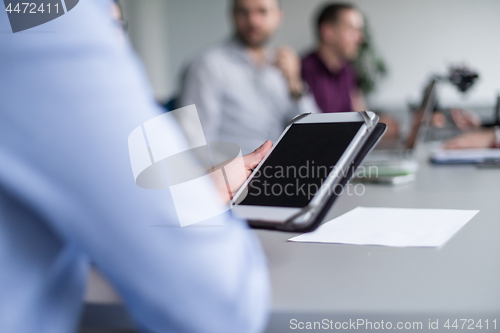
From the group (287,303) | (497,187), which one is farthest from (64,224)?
(497,187)

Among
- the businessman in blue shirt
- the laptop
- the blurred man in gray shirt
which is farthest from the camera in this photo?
the blurred man in gray shirt

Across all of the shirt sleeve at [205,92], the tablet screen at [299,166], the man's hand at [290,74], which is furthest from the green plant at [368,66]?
the tablet screen at [299,166]

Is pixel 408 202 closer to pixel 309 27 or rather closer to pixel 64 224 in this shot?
pixel 64 224

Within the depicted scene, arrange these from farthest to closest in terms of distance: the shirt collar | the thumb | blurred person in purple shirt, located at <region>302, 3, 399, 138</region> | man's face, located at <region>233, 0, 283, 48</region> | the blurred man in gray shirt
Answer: blurred person in purple shirt, located at <region>302, 3, 399, 138</region> → man's face, located at <region>233, 0, 283, 48</region> → the shirt collar → the blurred man in gray shirt → the thumb

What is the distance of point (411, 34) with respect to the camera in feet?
11.0

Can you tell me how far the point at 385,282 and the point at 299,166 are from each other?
117mm

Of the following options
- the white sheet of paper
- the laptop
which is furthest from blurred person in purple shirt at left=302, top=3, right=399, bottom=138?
the white sheet of paper

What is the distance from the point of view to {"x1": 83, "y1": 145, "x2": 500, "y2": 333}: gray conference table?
0.29 m

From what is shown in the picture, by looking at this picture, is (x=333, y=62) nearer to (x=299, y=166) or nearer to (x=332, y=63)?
(x=332, y=63)

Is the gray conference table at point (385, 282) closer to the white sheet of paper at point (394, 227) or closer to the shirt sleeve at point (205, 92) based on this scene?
the white sheet of paper at point (394, 227)

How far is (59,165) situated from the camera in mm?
242
